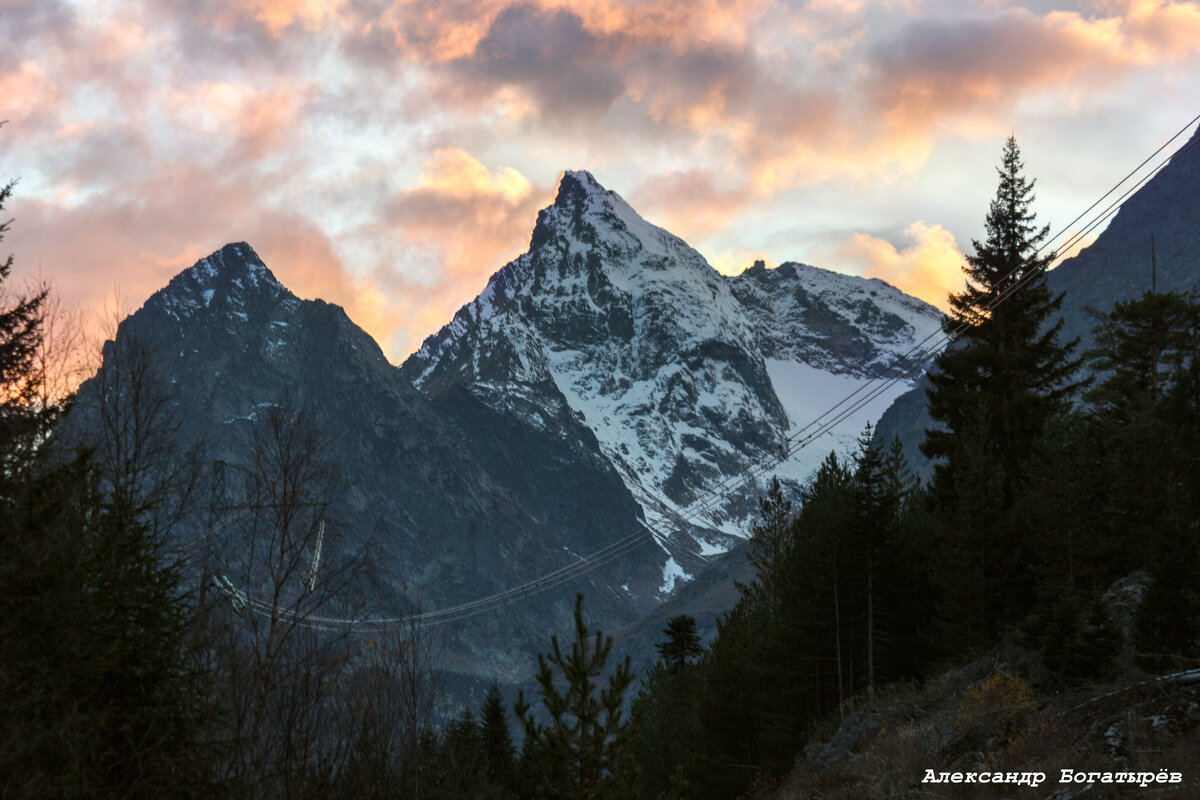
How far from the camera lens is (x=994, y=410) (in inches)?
1257

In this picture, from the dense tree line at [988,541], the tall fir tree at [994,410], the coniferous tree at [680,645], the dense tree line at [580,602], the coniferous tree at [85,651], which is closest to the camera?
the coniferous tree at [85,651]

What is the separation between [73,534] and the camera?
1349cm

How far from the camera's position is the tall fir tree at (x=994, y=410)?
1040 inches

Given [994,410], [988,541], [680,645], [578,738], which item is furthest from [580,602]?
[680,645]

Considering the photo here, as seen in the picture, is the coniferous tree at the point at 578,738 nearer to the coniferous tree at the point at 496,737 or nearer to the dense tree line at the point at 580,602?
the dense tree line at the point at 580,602

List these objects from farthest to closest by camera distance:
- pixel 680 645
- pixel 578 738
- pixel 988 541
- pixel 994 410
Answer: pixel 680 645 → pixel 994 410 → pixel 988 541 → pixel 578 738

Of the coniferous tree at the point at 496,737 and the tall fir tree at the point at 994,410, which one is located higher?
the tall fir tree at the point at 994,410

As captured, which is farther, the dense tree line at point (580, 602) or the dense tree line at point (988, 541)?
the dense tree line at point (988, 541)

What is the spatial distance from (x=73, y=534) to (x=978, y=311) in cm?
2931

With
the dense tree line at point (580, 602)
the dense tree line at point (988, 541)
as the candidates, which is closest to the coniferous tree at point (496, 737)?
the dense tree line at point (580, 602)

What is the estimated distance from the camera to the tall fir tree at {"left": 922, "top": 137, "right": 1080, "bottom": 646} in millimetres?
26422

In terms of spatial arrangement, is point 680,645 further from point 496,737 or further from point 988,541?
point 988,541

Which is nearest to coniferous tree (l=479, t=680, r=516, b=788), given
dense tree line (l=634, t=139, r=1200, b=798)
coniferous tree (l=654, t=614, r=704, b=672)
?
coniferous tree (l=654, t=614, r=704, b=672)

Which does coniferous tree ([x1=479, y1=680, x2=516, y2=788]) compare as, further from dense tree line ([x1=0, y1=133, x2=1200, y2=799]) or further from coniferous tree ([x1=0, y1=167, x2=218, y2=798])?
coniferous tree ([x1=0, y1=167, x2=218, y2=798])
